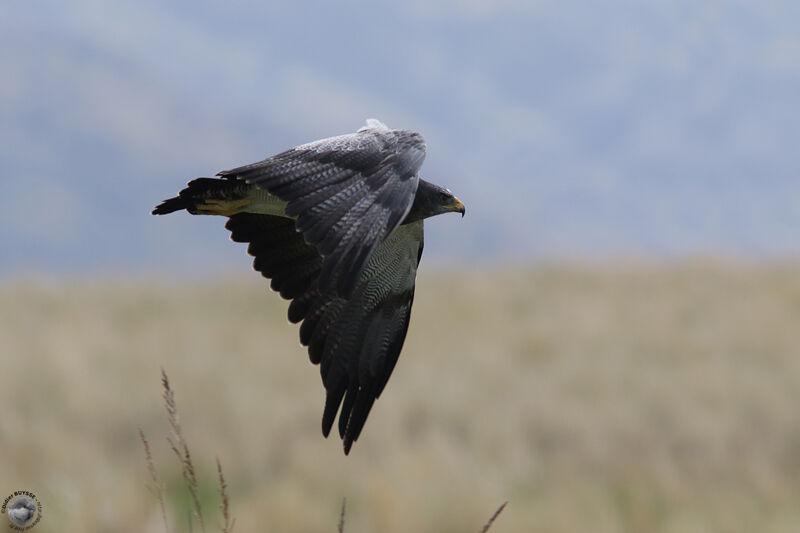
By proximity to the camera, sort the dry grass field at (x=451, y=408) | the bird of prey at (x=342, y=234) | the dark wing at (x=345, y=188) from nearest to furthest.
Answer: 1. the dark wing at (x=345, y=188)
2. the bird of prey at (x=342, y=234)
3. the dry grass field at (x=451, y=408)

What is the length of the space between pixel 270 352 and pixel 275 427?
7.41 feet

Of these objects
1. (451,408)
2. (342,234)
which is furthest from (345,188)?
(451,408)

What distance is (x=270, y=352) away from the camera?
13.6 metres

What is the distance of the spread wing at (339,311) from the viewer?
4.49m

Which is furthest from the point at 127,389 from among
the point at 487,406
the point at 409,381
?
the point at 487,406

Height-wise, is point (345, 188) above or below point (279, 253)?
above

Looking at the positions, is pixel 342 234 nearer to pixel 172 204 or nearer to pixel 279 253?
pixel 172 204

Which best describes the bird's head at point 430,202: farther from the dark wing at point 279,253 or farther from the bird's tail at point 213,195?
the bird's tail at point 213,195

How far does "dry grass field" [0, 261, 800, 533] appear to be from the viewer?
30.8 feet

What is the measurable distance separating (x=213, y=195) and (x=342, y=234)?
1048 millimetres

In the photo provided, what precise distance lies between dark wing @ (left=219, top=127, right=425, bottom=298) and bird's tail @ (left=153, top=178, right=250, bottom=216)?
0.40 meters

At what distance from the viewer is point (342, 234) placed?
131 inches

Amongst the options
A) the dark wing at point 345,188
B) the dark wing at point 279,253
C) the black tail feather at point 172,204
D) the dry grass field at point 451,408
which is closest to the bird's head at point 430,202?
the dark wing at point 279,253

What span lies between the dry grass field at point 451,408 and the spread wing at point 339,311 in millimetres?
4602
